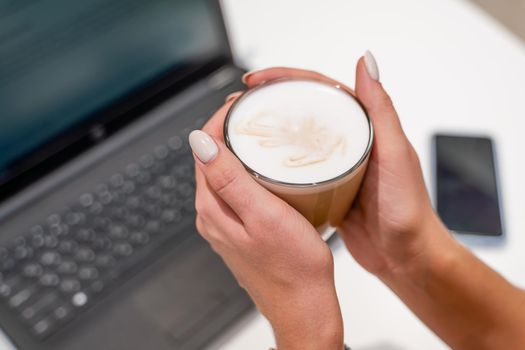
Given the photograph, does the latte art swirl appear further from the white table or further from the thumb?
the white table

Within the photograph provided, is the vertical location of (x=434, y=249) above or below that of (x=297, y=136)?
below

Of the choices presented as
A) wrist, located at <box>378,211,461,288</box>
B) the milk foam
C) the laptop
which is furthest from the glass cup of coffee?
the laptop

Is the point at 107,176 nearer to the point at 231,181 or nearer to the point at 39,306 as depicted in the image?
the point at 39,306

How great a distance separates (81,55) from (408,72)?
0.52m

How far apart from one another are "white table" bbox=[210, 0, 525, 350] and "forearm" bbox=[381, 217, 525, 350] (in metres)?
0.04

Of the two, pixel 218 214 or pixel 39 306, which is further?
pixel 39 306

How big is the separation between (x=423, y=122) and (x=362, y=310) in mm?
322

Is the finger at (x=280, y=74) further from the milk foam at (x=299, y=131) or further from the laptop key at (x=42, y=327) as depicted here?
the laptop key at (x=42, y=327)

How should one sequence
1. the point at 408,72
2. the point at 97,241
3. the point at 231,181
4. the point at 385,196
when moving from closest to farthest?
the point at 231,181
the point at 385,196
the point at 97,241
the point at 408,72

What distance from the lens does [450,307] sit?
0.59m

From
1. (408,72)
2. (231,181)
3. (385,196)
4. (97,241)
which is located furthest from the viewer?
(408,72)

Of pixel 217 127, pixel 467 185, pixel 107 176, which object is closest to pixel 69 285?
pixel 107 176

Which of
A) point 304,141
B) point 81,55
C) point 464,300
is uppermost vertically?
point 81,55

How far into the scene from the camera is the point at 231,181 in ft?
1.50
